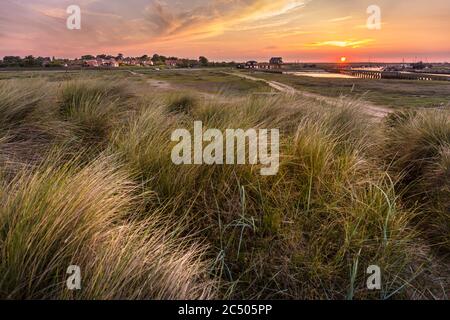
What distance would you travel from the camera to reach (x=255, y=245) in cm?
285

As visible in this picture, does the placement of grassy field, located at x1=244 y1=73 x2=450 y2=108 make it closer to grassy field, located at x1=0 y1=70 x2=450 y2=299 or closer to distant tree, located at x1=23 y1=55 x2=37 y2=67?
grassy field, located at x1=0 y1=70 x2=450 y2=299

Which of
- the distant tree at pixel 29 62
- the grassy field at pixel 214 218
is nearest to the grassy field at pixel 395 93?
the grassy field at pixel 214 218

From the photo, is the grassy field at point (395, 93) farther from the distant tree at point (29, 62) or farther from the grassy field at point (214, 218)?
the distant tree at point (29, 62)

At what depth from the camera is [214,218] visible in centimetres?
316

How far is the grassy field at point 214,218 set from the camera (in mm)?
1954

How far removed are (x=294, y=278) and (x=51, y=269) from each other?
1.62 metres

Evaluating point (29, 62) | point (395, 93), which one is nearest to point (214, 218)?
point (395, 93)

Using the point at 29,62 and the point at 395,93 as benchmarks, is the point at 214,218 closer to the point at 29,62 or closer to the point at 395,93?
the point at 395,93
